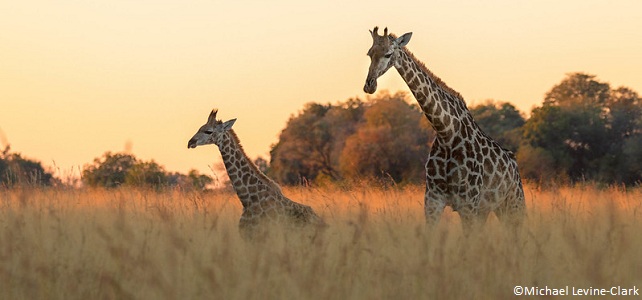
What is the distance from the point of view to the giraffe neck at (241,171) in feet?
39.3

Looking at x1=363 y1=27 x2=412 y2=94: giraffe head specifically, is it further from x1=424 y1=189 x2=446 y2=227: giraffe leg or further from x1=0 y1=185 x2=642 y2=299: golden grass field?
x1=0 y1=185 x2=642 y2=299: golden grass field

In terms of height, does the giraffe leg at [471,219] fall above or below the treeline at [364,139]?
below

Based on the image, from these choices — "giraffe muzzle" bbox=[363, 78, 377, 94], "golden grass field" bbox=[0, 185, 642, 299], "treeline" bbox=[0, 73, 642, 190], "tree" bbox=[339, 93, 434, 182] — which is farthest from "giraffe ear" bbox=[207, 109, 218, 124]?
"tree" bbox=[339, 93, 434, 182]

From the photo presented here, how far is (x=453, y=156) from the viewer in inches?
436

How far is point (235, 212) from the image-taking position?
15.3m

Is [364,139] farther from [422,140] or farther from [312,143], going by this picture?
[312,143]

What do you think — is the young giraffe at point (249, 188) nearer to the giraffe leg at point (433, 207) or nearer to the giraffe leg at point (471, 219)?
the giraffe leg at point (433, 207)

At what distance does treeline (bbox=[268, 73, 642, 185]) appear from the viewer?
38.7m

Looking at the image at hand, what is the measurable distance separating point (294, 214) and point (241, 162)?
58.3 inches

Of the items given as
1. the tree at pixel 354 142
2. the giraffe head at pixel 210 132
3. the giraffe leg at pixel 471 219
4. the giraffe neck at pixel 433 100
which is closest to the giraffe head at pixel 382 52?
the giraffe neck at pixel 433 100

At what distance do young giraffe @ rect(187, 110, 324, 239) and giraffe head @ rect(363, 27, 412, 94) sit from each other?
1.90m

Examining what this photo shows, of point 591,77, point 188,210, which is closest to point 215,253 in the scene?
point 188,210

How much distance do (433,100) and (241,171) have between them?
9.40 ft

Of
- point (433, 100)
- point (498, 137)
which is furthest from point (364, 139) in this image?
point (433, 100)
